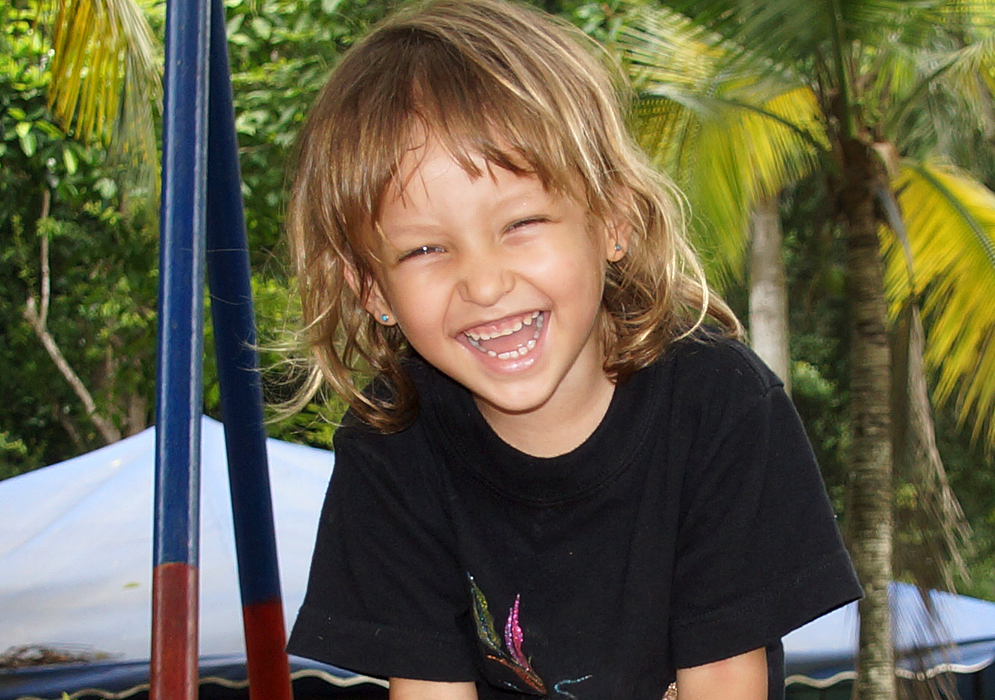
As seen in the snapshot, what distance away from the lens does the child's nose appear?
41.6 inches

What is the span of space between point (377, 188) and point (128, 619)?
2315mm

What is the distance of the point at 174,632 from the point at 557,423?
0.47m

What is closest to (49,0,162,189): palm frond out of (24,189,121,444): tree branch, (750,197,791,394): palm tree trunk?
(750,197,791,394): palm tree trunk

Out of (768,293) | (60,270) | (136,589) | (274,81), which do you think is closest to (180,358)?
(136,589)

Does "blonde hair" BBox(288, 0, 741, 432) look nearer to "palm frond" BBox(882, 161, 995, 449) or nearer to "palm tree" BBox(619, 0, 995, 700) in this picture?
"palm tree" BBox(619, 0, 995, 700)

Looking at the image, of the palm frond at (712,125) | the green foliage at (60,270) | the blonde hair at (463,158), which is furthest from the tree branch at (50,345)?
the blonde hair at (463,158)

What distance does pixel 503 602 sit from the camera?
119 centimetres

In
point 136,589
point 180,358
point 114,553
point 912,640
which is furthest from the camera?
point 114,553

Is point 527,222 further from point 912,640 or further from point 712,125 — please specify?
point 712,125

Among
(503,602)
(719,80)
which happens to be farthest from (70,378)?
(503,602)

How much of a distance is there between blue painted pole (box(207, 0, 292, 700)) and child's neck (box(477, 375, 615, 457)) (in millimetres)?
440

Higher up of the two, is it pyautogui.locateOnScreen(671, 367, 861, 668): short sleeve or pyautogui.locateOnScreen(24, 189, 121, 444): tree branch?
pyautogui.locateOnScreen(24, 189, 121, 444): tree branch

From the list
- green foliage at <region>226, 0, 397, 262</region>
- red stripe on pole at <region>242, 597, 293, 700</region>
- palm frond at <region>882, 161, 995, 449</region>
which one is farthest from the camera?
green foliage at <region>226, 0, 397, 262</region>

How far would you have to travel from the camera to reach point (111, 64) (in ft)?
10.1
